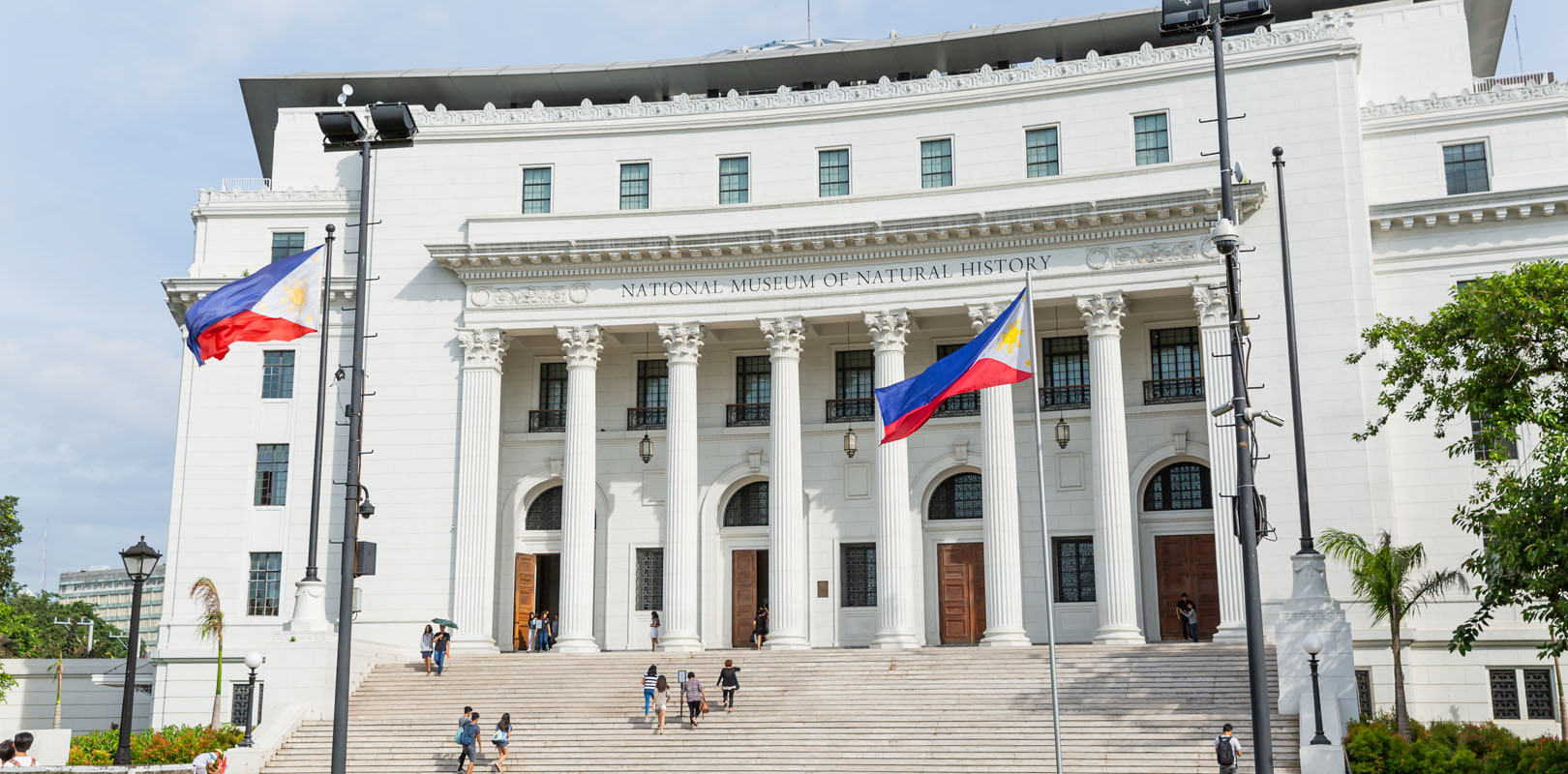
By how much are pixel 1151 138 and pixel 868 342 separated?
10.5m

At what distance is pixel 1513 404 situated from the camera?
22.9 metres

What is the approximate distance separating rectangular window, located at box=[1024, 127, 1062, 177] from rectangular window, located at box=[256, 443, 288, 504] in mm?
24909

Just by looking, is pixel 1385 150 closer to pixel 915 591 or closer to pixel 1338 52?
pixel 1338 52

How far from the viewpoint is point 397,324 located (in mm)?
44438

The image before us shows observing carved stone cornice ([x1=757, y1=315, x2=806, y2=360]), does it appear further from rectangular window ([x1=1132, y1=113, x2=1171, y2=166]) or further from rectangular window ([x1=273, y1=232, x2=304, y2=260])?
rectangular window ([x1=273, y1=232, x2=304, y2=260])

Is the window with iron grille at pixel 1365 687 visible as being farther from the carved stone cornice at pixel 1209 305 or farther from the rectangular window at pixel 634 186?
the rectangular window at pixel 634 186

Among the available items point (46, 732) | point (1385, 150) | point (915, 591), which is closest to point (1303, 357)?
point (1385, 150)

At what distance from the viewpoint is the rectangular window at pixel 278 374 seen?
45.3m

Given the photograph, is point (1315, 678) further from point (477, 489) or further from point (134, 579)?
point (477, 489)

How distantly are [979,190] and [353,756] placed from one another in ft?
76.1

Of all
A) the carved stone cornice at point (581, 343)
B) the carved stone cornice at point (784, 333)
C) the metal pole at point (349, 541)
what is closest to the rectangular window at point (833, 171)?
the carved stone cornice at point (784, 333)

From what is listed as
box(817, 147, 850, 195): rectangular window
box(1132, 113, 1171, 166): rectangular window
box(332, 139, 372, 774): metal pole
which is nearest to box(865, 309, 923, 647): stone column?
box(817, 147, 850, 195): rectangular window

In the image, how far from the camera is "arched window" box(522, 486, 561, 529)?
46.1m

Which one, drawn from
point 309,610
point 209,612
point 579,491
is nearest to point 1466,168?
point 579,491
